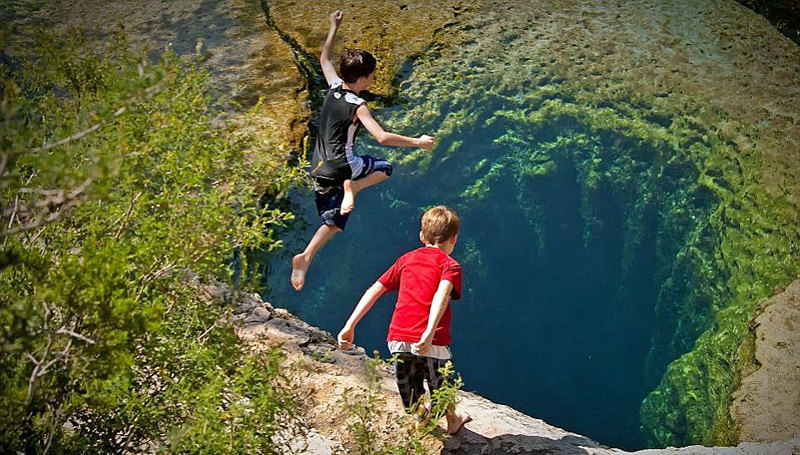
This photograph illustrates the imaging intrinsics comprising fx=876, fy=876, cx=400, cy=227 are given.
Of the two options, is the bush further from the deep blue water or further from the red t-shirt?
the deep blue water

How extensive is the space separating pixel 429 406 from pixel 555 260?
291 centimetres

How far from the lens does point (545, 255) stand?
236 inches

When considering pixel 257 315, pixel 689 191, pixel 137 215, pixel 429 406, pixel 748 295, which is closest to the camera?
pixel 137 215

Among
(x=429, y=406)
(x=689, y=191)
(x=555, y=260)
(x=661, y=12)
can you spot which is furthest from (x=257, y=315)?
(x=661, y=12)

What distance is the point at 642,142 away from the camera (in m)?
5.89

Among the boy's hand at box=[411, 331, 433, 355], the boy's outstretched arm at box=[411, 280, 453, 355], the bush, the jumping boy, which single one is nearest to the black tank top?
the jumping boy

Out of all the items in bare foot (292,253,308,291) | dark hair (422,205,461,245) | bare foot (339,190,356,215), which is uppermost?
dark hair (422,205,461,245)

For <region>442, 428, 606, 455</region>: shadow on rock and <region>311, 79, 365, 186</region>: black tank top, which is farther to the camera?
<region>311, 79, 365, 186</region>: black tank top

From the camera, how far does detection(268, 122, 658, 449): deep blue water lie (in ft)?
18.5

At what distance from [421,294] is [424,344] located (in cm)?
21

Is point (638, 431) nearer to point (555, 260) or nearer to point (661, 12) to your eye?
point (555, 260)

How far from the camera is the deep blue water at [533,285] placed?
5.63 metres

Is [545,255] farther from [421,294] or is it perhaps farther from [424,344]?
[424,344]

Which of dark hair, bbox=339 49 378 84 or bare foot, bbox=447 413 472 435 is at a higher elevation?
dark hair, bbox=339 49 378 84
